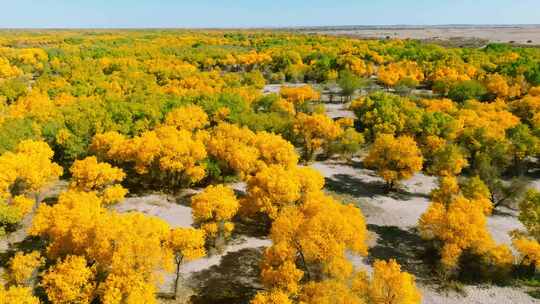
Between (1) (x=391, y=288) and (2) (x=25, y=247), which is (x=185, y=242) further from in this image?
(2) (x=25, y=247)

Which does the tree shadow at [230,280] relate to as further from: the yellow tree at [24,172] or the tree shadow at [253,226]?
the yellow tree at [24,172]

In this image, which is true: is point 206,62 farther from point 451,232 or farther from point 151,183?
point 451,232

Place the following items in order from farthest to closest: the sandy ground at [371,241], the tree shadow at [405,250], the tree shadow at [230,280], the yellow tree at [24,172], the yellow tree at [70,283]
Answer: the yellow tree at [24,172], the tree shadow at [405,250], the sandy ground at [371,241], the tree shadow at [230,280], the yellow tree at [70,283]

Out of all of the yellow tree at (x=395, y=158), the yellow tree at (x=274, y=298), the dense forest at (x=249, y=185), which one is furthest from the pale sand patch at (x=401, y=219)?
the yellow tree at (x=274, y=298)

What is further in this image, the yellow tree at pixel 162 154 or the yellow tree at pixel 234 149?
the yellow tree at pixel 234 149

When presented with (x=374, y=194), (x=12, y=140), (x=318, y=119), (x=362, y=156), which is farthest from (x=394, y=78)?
(x=12, y=140)

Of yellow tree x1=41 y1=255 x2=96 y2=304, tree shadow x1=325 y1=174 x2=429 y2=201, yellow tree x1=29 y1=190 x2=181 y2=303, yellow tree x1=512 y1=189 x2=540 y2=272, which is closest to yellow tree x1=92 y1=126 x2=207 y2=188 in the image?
yellow tree x1=29 y1=190 x2=181 y2=303

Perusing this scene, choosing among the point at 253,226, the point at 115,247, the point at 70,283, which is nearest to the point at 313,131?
the point at 253,226
